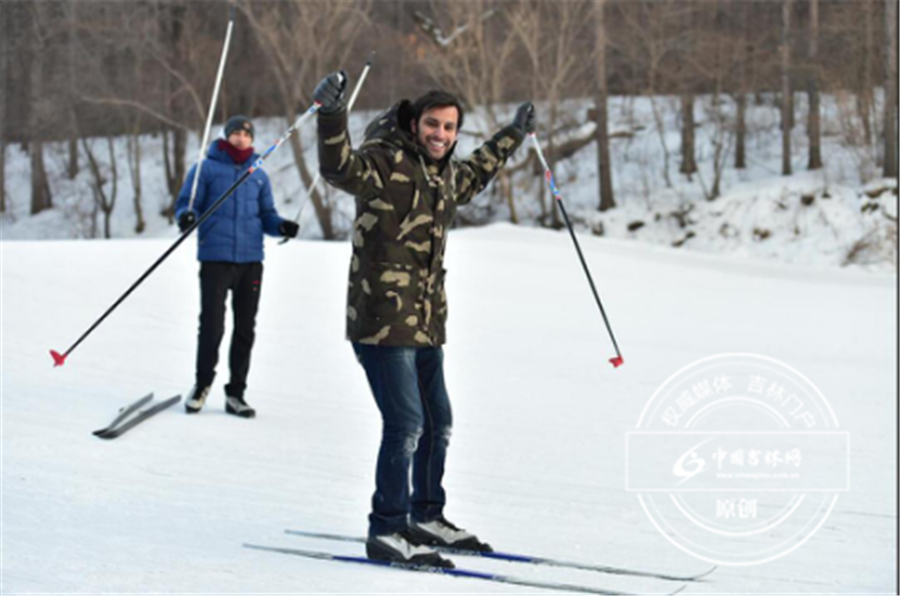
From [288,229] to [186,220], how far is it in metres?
0.48

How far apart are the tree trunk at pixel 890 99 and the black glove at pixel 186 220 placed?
50.7 ft

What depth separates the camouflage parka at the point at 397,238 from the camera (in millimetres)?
3250

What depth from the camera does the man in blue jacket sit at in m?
5.39

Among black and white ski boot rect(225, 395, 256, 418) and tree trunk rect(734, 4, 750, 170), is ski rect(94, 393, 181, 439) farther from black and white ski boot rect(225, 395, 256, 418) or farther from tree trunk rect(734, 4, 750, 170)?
tree trunk rect(734, 4, 750, 170)

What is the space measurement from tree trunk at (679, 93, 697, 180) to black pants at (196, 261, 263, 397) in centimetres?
1716

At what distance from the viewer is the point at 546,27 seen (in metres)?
21.2

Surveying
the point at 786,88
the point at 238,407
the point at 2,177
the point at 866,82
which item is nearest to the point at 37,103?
the point at 2,177

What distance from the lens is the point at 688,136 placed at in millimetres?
21875

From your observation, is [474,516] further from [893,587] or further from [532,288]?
[532,288]

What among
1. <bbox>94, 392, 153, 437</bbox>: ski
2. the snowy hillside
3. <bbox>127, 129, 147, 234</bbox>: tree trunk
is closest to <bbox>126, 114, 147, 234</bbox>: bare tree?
<bbox>127, 129, 147, 234</bbox>: tree trunk

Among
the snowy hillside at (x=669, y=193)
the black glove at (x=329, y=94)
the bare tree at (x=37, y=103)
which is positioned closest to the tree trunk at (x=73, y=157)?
the snowy hillside at (x=669, y=193)

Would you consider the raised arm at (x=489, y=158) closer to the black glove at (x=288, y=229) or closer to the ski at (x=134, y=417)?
the black glove at (x=288, y=229)

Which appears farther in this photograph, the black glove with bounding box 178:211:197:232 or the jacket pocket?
the black glove with bounding box 178:211:197:232

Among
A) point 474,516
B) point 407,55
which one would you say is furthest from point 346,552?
point 407,55
